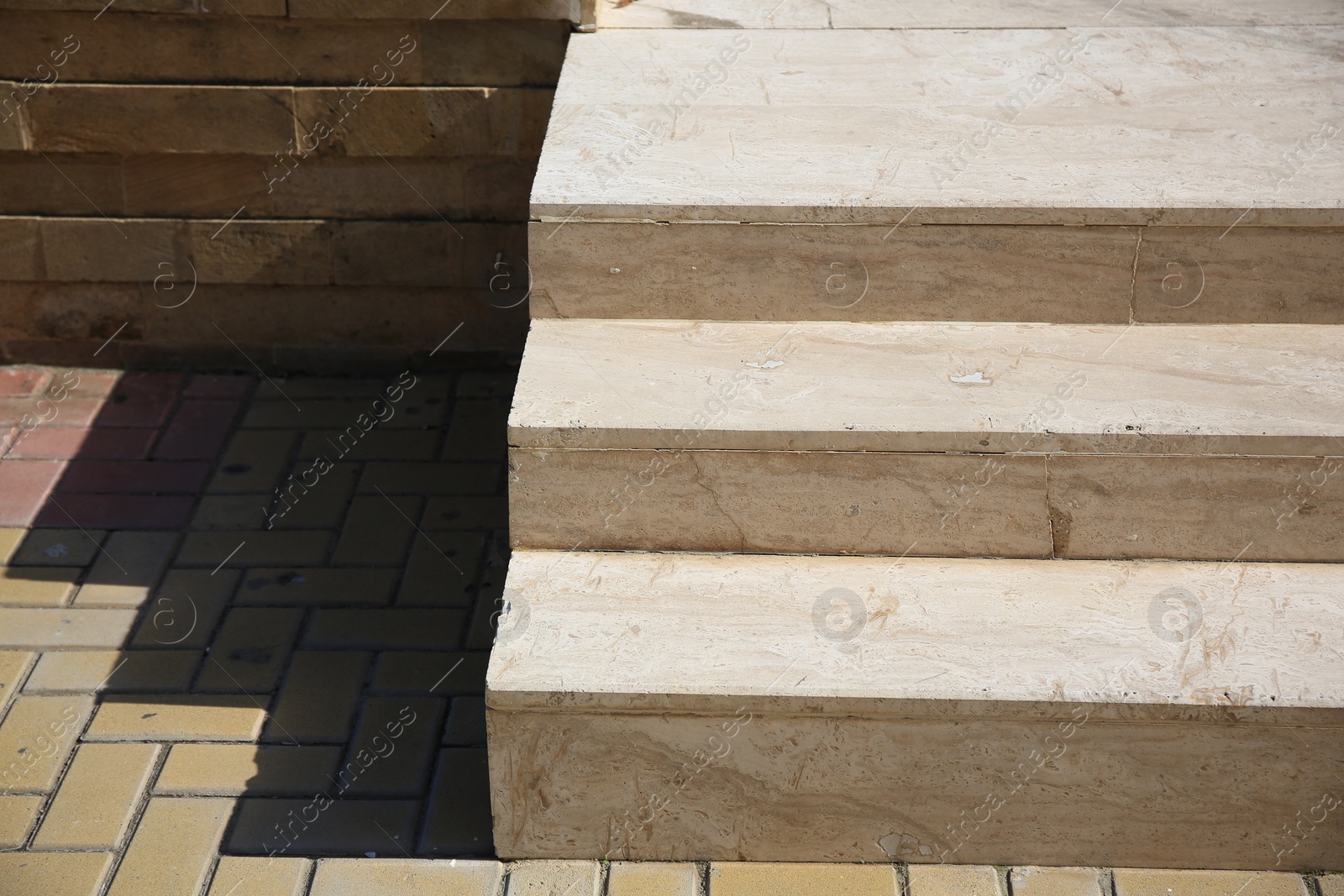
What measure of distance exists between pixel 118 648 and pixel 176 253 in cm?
152

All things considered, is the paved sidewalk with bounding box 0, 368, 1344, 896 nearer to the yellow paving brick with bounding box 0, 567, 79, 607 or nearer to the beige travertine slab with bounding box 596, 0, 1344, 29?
the yellow paving brick with bounding box 0, 567, 79, 607

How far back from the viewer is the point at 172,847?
265 cm

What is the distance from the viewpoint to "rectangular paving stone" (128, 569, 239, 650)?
10.6ft

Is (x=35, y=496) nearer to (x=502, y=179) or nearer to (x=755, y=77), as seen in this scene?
(x=502, y=179)

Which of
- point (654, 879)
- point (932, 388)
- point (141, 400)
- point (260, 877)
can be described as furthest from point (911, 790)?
point (141, 400)

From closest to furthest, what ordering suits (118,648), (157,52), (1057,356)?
(1057,356) < (118,648) < (157,52)

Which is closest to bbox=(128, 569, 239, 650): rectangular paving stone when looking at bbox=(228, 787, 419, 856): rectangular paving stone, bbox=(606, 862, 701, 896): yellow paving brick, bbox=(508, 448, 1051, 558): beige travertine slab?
bbox=(228, 787, 419, 856): rectangular paving stone

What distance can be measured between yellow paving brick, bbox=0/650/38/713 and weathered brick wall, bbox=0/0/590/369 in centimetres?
142

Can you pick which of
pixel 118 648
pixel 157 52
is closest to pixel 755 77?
pixel 157 52

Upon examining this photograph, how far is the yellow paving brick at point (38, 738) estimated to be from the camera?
280 centimetres

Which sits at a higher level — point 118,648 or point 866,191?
point 866,191

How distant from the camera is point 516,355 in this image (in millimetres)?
4277

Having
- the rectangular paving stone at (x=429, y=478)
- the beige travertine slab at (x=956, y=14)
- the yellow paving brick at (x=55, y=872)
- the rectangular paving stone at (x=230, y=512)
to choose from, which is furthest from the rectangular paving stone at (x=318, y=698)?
the beige travertine slab at (x=956, y=14)

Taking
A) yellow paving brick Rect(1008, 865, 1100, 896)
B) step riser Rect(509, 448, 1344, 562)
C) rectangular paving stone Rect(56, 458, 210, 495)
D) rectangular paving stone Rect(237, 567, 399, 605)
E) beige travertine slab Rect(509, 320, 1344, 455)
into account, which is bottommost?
rectangular paving stone Rect(56, 458, 210, 495)
